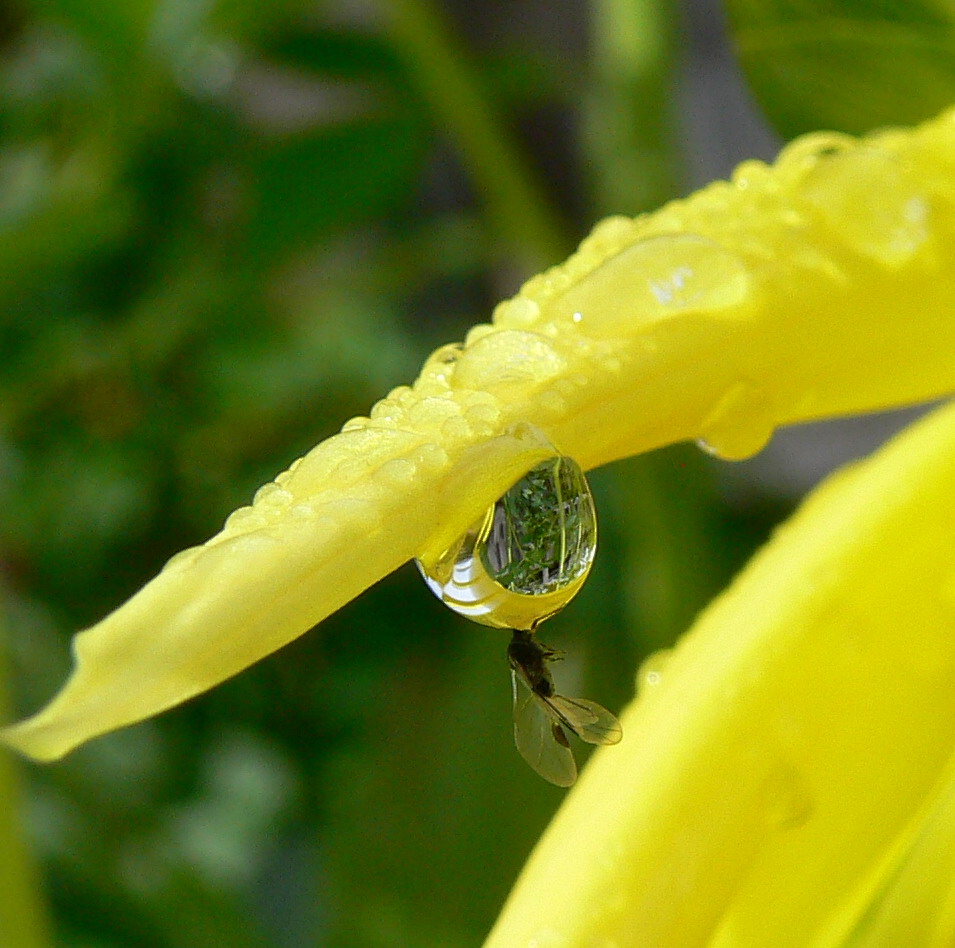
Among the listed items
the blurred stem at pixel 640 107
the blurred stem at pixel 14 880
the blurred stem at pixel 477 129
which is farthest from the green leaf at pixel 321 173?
the blurred stem at pixel 14 880

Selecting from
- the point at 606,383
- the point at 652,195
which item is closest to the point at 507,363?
the point at 606,383

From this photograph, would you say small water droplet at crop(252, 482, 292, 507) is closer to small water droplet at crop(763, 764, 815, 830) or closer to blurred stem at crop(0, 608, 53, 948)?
small water droplet at crop(763, 764, 815, 830)

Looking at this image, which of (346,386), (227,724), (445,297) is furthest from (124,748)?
(445,297)

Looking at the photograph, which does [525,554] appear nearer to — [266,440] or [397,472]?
[397,472]

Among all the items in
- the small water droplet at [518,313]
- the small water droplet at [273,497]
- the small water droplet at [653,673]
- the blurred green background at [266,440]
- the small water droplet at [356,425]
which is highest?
the small water droplet at [273,497]

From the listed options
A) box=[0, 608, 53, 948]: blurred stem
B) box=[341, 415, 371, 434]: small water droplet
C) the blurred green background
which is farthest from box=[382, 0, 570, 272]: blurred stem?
box=[341, 415, 371, 434]: small water droplet

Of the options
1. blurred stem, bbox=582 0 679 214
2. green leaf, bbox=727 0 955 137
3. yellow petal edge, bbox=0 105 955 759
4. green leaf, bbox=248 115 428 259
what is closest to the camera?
yellow petal edge, bbox=0 105 955 759

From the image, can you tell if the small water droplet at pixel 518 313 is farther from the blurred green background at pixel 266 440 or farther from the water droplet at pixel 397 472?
the blurred green background at pixel 266 440
